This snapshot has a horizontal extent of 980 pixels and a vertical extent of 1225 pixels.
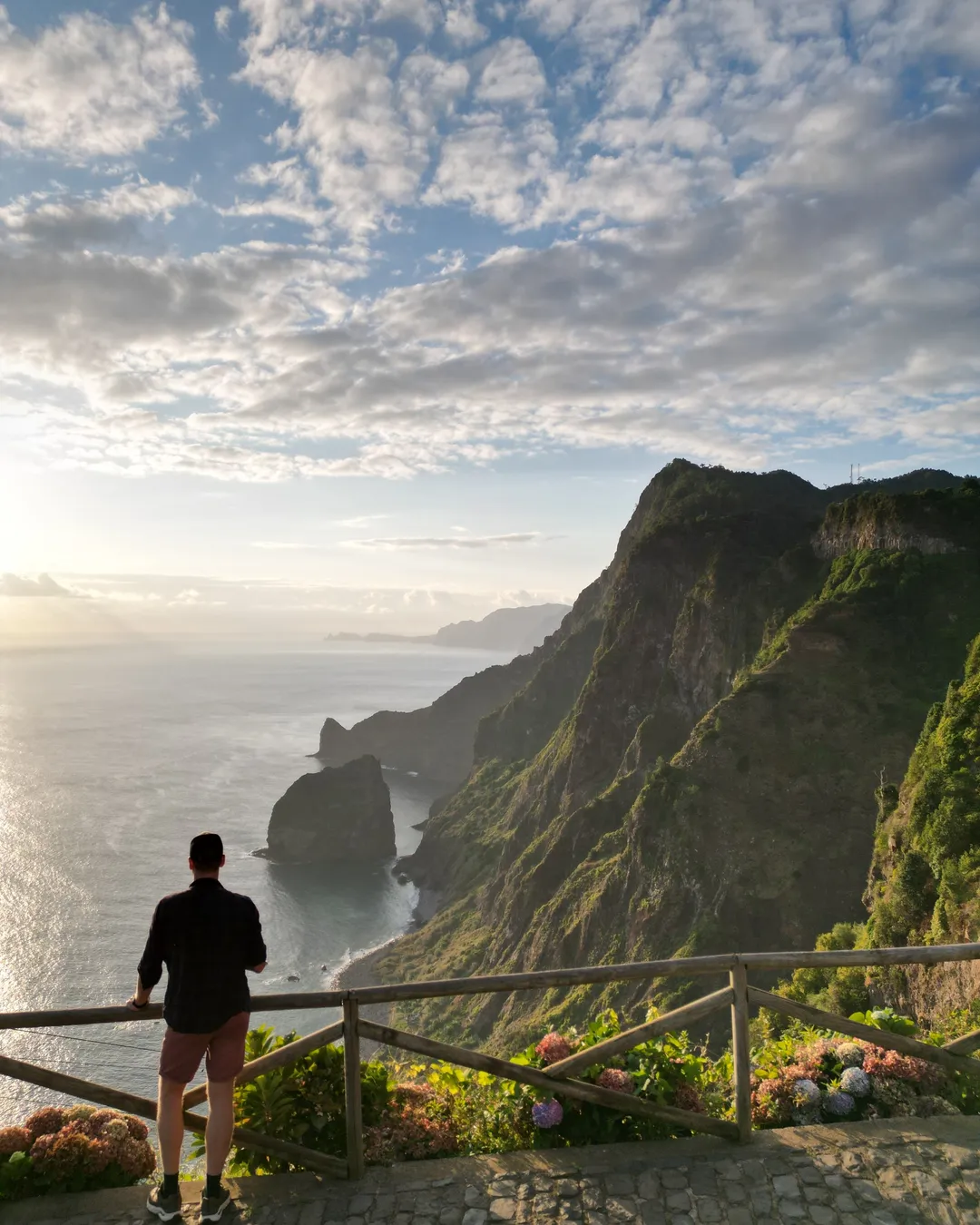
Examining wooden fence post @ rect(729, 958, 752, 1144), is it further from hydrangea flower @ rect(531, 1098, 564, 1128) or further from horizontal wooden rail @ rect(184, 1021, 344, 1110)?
horizontal wooden rail @ rect(184, 1021, 344, 1110)

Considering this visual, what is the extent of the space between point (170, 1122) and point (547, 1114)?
3278 mm

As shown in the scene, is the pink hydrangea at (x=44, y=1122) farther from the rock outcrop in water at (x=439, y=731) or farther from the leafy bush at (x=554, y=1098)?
the rock outcrop in water at (x=439, y=731)

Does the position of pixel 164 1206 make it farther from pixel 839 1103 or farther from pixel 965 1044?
pixel 965 1044

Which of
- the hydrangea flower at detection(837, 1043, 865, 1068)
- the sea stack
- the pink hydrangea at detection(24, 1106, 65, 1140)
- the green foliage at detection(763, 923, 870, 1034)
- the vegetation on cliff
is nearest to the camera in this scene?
the pink hydrangea at detection(24, 1106, 65, 1140)

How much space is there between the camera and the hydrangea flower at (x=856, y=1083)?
7371 millimetres

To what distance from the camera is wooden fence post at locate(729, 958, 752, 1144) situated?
6980 millimetres

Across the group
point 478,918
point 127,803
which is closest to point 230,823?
point 127,803

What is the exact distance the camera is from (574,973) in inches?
274

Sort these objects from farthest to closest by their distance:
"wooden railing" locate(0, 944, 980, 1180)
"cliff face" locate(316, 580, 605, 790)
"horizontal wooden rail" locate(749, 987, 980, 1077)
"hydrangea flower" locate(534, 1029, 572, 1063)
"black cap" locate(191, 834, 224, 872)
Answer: "cliff face" locate(316, 580, 605, 790), "hydrangea flower" locate(534, 1029, 572, 1063), "horizontal wooden rail" locate(749, 987, 980, 1077), "wooden railing" locate(0, 944, 980, 1180), "black cap" locate(191, 834, 224, 872)

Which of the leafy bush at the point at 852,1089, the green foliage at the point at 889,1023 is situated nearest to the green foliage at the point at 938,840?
the green foliage at the point at 889,1023

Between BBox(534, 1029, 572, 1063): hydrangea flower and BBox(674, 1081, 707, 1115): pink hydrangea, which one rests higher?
Result: BBox(534, 1029, 572, 1063): hydrangea flower

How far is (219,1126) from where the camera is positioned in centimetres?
620

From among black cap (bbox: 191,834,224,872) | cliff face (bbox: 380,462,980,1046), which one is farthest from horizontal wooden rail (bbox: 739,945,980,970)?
cliff face (bbox: 380,462,980,1046)

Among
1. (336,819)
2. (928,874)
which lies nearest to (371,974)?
(336,819)
